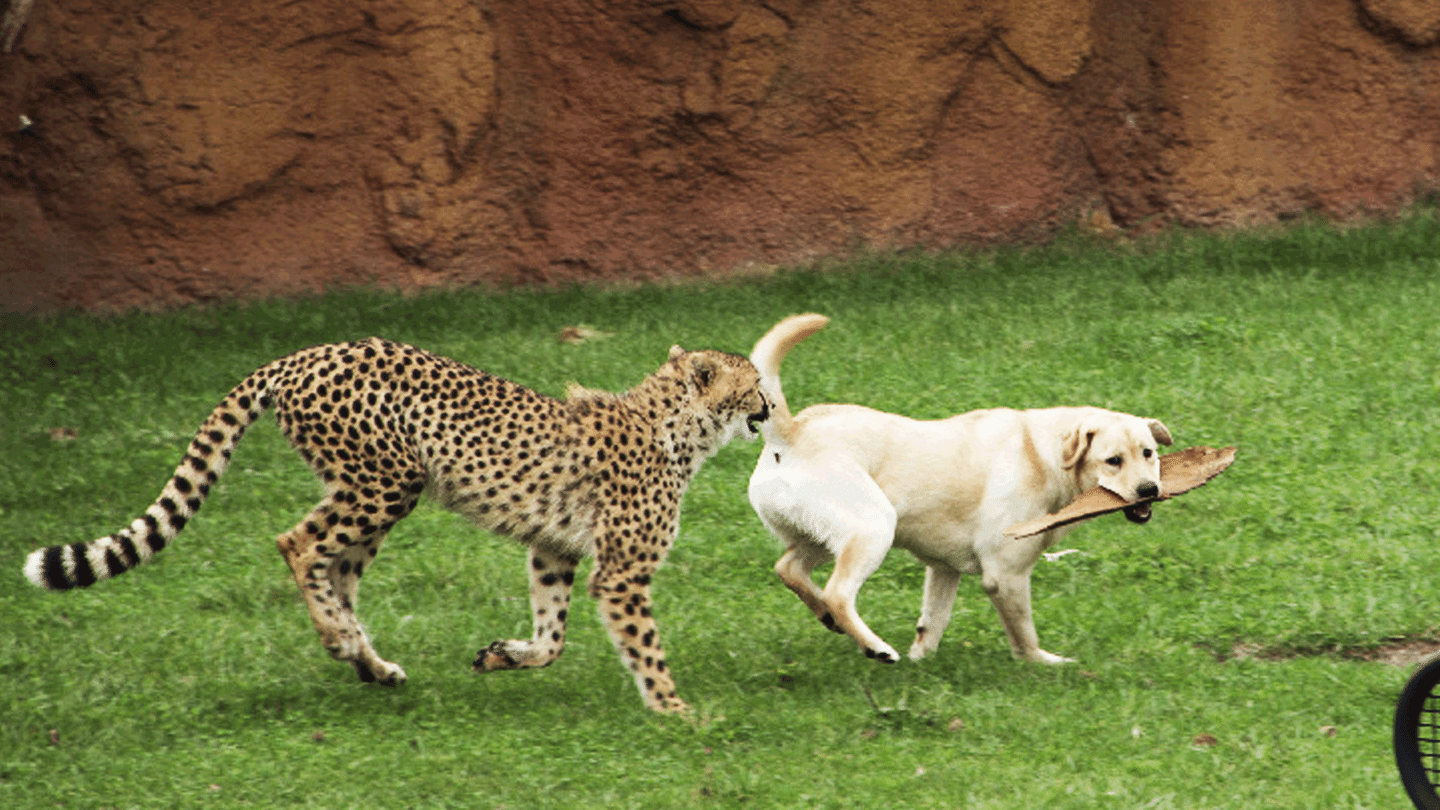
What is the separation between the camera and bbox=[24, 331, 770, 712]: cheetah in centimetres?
673

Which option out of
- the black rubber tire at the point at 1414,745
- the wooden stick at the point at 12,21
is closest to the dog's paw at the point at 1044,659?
the black rubber tire at the point at 1414,745

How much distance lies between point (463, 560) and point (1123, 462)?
328cm

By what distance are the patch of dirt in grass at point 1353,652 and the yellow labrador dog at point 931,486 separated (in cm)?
77

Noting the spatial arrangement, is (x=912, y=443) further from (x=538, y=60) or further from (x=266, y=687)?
(x=538, y=60)

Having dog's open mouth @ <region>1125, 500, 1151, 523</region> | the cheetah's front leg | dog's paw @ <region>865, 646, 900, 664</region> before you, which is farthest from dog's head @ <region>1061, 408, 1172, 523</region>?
the cheetah's front leg

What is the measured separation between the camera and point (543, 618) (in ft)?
23.1

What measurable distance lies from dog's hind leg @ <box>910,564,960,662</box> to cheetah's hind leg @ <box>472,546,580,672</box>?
1.45m

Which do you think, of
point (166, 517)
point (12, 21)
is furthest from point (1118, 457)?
point (12, 21)

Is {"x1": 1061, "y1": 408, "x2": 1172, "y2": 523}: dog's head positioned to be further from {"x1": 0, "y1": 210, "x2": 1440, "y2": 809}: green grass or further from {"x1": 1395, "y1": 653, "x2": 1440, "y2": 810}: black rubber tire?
{"x1": 1395, "y1": 653, "x2": 1440, "y2": 810}: black rubber tire

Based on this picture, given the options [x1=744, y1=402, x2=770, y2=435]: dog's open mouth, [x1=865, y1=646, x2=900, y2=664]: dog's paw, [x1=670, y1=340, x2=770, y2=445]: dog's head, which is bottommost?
[x1=865, y1=646, x2=900, y2=664]: dog's paw

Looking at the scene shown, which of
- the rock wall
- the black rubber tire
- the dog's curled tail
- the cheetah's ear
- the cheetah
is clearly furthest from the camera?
the rock wall

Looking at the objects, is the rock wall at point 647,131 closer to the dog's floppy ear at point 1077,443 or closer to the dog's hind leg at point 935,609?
the dog's hind leg at point 935,609

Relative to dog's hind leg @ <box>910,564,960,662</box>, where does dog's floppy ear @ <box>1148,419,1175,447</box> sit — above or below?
above

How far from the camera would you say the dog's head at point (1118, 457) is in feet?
22.6
